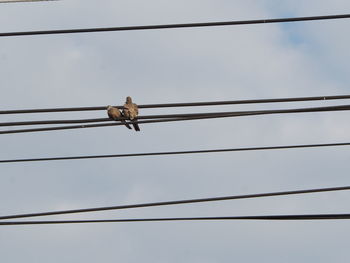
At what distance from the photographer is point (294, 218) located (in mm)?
8922

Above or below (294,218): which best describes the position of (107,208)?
above

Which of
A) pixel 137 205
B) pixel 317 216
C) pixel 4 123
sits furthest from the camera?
pixel 137 205

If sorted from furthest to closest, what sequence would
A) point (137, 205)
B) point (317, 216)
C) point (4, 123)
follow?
point (137, 205), point (4, 123), point (317, 216)

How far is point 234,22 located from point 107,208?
2.85 metres

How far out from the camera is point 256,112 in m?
9.20

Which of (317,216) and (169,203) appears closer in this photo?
(317,216)

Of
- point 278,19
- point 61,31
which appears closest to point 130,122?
point 61,31

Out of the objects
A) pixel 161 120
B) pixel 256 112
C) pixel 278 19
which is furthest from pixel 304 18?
pixel 161 120

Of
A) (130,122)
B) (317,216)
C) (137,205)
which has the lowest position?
(317,216)

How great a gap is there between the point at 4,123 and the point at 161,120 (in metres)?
1.81

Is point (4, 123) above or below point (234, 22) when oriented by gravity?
below

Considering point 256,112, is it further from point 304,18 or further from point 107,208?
point 107,208

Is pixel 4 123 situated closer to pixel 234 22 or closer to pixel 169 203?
pixel 169 203

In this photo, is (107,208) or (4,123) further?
(107,208)
